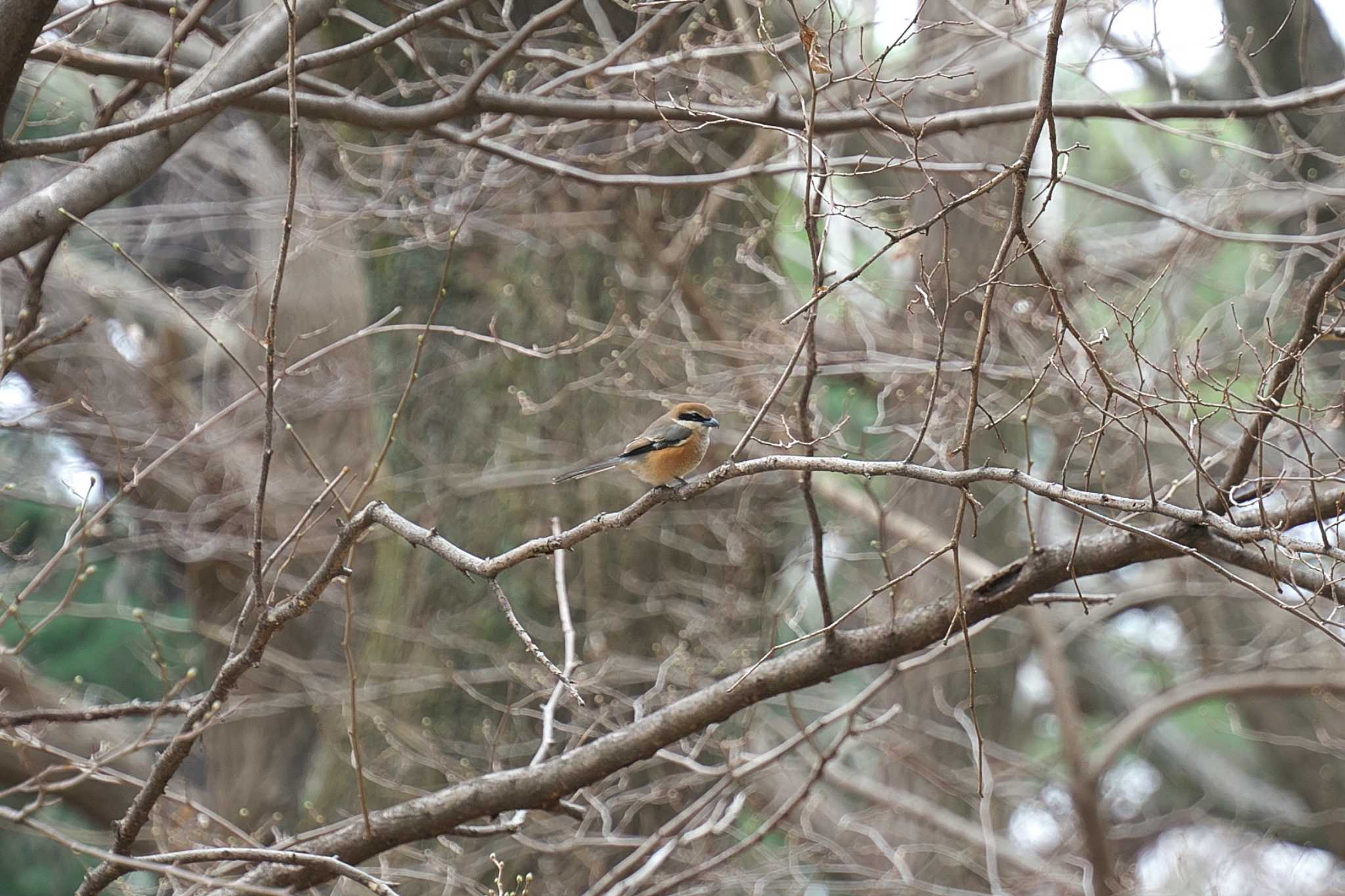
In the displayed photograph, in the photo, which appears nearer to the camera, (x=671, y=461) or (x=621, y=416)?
(x=671, y=461)

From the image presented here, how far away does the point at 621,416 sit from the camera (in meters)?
7.12

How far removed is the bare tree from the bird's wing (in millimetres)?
616

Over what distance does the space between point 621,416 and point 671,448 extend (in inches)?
108

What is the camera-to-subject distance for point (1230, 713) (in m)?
9.23

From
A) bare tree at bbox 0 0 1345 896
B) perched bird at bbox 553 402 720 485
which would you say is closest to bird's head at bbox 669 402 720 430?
perched bird at bbox 553 402 720 485

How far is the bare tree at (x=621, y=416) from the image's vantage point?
3.86m

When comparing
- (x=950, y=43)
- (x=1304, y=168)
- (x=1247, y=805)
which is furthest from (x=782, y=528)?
(x=1247, y=805)

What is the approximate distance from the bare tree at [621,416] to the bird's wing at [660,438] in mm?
616

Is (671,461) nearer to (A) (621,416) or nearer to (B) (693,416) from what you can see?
(B) (693,416)

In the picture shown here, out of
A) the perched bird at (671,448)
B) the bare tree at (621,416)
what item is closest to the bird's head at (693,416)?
the perched bird at (671,448)

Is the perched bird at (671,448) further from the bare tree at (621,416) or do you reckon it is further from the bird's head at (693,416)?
the bare tree at (621,416)

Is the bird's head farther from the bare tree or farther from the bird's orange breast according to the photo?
the bare tree

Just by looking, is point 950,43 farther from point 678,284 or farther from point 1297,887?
point 1297,887

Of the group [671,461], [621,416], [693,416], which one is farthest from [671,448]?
[621,416]
